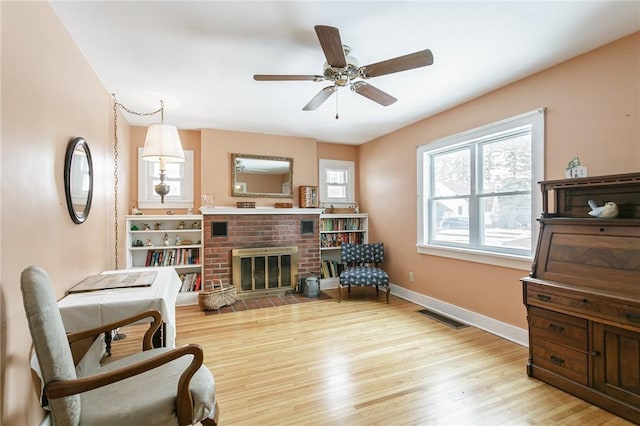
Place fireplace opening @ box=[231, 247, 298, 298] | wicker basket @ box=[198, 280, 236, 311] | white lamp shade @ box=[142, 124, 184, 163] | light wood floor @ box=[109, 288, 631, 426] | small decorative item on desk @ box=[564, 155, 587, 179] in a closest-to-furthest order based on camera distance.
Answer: light wood floor @ box=[109, 288, 631, 426] < small decorative item on desk @ box=[564, 155, 587, 179] < white lamp shade @ box=[142, 124, 184, 163] < wicker basket @ box=[198, 280, 236, 311] < fireplace opening @ box=[231, 247, 298, 298]

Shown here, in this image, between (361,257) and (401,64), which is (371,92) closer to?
(401,64)

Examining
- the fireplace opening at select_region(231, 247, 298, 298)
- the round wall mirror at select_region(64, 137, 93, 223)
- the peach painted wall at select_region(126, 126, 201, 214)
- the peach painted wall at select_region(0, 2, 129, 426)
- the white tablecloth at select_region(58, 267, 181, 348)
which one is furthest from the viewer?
the fireplace opening at select_region(231, 247, 298, 298)

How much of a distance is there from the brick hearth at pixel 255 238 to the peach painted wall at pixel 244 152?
1.08 ft

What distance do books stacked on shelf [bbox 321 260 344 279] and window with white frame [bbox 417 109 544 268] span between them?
160 cm

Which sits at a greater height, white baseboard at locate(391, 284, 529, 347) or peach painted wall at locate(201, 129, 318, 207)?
peach painted wall at locate(201, 129, 318, 207)

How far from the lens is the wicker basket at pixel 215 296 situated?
153 inches

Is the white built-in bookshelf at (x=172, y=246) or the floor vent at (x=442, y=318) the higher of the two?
the white built-in bookshelf at (x=172, y=246)

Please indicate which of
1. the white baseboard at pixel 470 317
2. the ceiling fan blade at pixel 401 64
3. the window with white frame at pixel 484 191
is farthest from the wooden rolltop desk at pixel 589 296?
the ceiling fan blade at pixel 401 64

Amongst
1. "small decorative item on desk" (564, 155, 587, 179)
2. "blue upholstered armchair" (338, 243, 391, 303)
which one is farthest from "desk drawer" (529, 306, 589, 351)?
"blue upholstered armchair" (338, 243, 391, 303)

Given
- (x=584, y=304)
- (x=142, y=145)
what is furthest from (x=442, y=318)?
(x=142, y=145)

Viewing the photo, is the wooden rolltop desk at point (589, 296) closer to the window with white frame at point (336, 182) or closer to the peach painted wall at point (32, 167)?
the peach painted wall at point (32, 167)

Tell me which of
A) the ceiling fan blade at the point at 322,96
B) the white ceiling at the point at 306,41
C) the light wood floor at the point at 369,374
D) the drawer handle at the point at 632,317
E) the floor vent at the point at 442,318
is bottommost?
the light wood floor at the point at 369,374

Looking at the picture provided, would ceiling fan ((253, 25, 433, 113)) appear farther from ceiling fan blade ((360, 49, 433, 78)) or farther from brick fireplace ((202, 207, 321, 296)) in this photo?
brick fireplace ((202, 207, 321, 296))

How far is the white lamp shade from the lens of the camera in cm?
279
